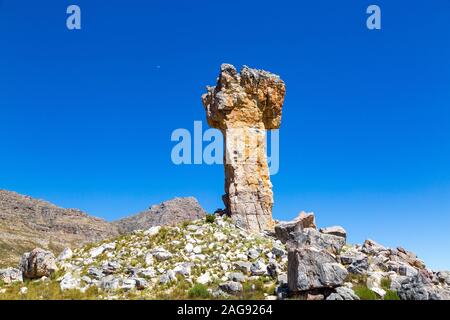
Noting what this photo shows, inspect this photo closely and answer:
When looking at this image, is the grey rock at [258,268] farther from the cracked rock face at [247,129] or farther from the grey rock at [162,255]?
the cracked rock face at [247,129]

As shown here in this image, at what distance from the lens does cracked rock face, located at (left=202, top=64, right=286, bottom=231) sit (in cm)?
3362

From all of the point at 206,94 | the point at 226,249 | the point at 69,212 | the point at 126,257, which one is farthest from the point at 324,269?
the point at 69,212

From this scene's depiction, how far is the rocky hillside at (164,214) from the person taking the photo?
141 metres

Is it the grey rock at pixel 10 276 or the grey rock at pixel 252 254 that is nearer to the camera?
the grey rock at pixel 10 276

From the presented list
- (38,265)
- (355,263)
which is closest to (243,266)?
(355,263)

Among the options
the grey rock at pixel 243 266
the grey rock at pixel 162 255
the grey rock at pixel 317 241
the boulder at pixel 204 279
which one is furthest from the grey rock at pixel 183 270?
the grey rock at pixel 317 241

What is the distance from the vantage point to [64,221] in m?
152

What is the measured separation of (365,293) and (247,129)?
19.2 metres

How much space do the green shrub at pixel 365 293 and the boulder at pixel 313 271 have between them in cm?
85

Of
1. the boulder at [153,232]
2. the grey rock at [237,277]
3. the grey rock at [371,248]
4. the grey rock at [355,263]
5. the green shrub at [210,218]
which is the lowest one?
the grey rock at [237,277]

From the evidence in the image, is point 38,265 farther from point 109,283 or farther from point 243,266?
point 243,266
